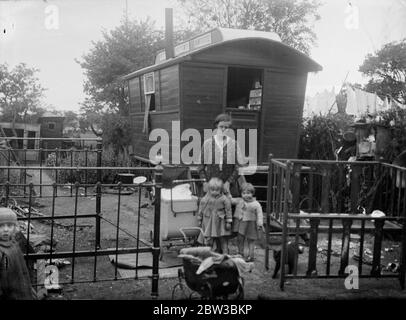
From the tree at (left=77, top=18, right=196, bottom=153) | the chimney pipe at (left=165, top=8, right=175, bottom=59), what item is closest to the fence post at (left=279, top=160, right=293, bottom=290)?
the chimney pipe at (left=165, top=8, right=175, bottom=59)

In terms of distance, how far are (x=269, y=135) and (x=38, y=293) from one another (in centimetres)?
584

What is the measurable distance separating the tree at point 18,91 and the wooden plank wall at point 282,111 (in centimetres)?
1555

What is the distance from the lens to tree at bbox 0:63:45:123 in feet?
70.5

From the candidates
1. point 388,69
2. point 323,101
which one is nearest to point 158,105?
point 323,101

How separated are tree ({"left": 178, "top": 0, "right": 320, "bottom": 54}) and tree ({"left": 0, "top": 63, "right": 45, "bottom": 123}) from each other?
9657 millimetres

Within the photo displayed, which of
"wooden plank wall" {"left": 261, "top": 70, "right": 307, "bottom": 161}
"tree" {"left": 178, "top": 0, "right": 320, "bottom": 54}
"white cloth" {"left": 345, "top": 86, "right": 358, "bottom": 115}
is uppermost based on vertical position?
"tree" {"left": 178, "top": 0, "right": 320, "bottom": 54}

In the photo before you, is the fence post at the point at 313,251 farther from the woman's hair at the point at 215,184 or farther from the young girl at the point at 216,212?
the woman's hair at the point at 215,184

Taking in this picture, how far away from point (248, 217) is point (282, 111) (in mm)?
3965

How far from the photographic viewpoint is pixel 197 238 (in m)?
5.97

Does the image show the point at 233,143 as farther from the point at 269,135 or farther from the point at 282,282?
the point at 269,135

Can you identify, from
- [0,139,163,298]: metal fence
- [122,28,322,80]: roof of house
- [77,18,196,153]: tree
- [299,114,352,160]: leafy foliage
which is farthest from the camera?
[77,18,196,153]: tree

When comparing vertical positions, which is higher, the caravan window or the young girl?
the caravan window

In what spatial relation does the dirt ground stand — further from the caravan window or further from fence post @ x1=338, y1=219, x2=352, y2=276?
the caravan window

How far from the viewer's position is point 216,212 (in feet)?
18.1
